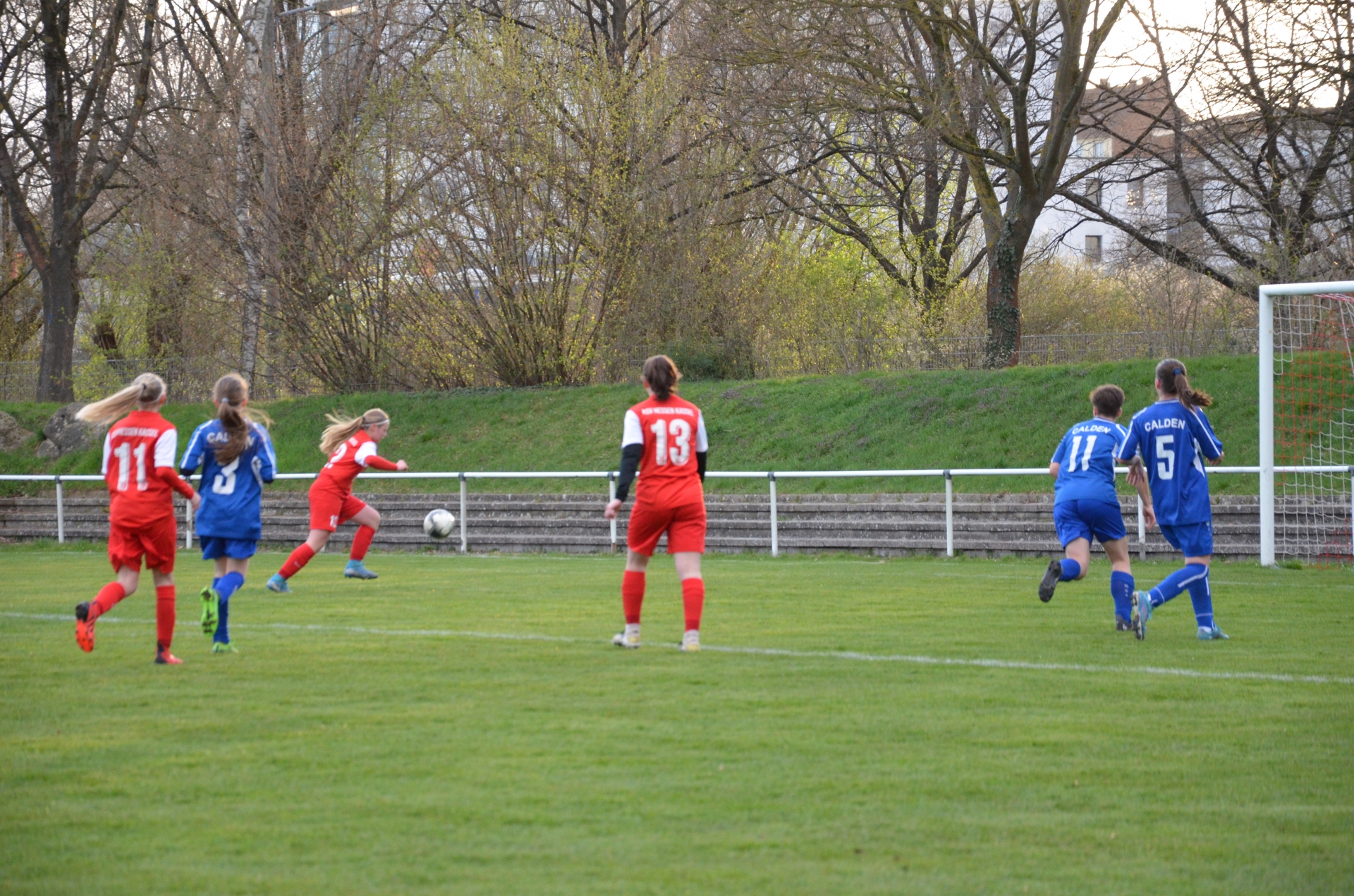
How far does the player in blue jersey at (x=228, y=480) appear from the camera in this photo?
9.43 m

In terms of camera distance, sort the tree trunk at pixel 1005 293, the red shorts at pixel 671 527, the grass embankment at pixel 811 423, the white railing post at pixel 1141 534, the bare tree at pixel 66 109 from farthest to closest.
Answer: the bare tree at pixel 66 109, the tree trunk at pixel 1005 293, the grass embankment at pixel 811 423, the white railing post at pixel 1141 534, the red shorts at pixel 671 527

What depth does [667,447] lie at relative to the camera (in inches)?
355

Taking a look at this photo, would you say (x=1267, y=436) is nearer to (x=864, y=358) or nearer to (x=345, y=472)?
(x=345, y=472)

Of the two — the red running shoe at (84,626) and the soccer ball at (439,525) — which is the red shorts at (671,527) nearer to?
the red running shoe at (84,626)

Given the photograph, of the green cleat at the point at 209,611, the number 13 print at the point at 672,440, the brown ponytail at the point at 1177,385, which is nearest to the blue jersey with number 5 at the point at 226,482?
the green cleat at the point at 209,611

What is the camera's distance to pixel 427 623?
36.5 feet

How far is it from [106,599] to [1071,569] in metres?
6.43

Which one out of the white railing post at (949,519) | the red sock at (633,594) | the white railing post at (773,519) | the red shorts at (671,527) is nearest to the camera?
the red shorts at (671,527)

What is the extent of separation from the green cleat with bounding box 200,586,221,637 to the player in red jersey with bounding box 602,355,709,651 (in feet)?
8.47

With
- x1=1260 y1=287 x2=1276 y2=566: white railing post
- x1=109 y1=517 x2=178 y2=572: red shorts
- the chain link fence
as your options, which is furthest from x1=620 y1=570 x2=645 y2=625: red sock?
the chain link fence

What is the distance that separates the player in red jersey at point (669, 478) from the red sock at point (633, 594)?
0.09 metres

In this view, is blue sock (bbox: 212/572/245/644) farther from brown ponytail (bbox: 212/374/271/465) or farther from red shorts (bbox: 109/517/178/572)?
brown ponytail (bbox: 212/374/271/465)

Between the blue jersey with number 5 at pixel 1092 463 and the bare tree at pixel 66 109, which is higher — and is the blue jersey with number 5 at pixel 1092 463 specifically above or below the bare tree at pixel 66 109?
below

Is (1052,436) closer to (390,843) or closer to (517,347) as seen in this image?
(517,347)
